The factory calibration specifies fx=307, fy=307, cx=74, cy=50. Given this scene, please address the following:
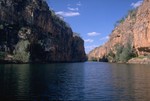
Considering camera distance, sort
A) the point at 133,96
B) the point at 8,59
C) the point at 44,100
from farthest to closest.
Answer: the point at 8,59 < the point at 133,96 < the point at 44,100

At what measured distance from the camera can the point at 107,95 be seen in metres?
50.9

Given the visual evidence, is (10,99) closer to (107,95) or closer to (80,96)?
(80,96)

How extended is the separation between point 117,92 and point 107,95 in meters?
3.90

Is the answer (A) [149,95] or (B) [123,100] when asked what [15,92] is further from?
(A) [149,95]

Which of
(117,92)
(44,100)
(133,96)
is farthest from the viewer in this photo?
(117,92)

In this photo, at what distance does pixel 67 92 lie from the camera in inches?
2154

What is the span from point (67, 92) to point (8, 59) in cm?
15098

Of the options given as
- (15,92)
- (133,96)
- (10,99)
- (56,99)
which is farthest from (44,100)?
(133,96)

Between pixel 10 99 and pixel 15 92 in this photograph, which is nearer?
pixel 10 99

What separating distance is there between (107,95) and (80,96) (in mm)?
4594

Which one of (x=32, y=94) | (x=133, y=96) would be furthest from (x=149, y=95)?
(x=32, y=94)

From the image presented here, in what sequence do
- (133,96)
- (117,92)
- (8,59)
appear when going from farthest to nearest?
(8,59), (117,92), (133,96)

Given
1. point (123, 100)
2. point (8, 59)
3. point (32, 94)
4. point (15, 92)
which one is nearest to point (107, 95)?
point (123, 100)

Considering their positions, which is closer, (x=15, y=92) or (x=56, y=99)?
(x=56, y=99)
